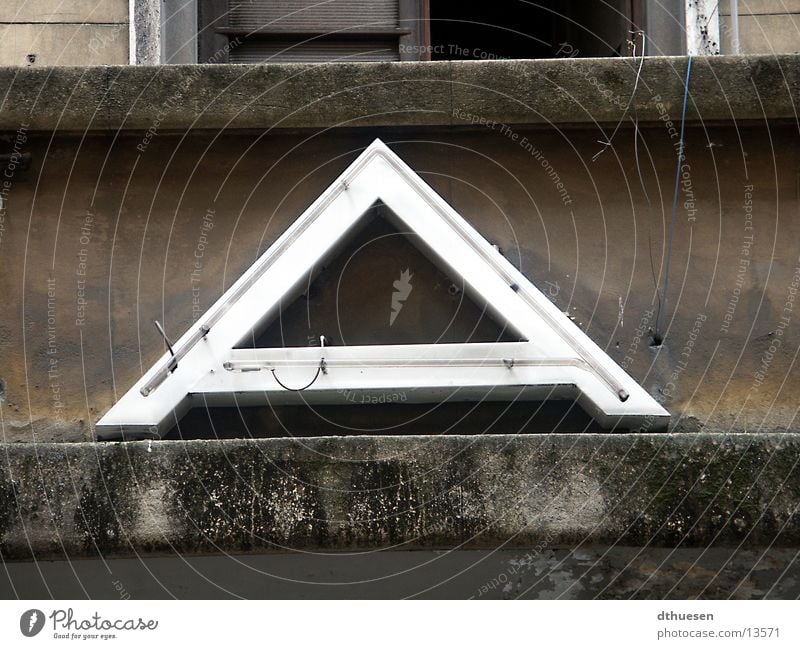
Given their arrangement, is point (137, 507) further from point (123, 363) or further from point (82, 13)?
point (82, 13)

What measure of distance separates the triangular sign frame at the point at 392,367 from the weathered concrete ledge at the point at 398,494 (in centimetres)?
38

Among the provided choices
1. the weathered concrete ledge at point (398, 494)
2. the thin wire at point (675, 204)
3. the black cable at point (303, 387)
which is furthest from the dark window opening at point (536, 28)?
the weathered concrete ledge at point (398, 494)

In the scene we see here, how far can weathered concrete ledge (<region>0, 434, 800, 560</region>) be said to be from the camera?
173 inches

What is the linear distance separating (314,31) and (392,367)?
2.68 metres

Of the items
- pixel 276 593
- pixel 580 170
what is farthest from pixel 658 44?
pixel 276 593

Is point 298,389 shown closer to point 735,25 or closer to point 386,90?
point 386,90

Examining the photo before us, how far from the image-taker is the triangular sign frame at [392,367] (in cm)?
481

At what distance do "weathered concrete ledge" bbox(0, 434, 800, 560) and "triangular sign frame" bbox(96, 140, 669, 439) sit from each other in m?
0.38

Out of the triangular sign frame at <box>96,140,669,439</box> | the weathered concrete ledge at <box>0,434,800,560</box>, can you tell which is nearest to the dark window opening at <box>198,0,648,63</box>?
the triangular sign frame at <box>96,140,669,439</box>

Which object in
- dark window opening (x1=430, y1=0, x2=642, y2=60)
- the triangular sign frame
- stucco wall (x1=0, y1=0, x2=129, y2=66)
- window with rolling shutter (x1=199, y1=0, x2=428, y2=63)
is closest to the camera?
the triangular sign frame

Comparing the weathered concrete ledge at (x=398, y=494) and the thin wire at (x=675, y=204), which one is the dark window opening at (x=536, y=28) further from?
the weathered concrete ledge at (x=398, y=494)

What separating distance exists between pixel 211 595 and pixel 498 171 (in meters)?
2.07

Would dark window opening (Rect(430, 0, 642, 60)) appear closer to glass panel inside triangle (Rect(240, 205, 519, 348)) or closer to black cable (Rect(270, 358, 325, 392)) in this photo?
glass panel inside triangle (Rect(240, 205, 519, 348))

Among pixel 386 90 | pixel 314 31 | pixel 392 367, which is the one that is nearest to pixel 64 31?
pixel 314 31
